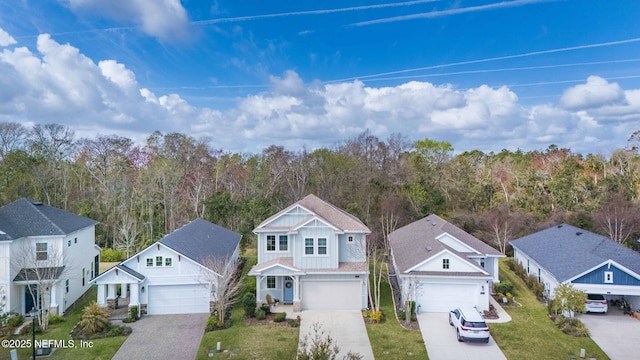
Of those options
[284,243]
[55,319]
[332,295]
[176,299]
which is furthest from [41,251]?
[332,295]

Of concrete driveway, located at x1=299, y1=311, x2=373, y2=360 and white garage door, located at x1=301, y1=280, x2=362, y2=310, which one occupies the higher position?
white garage door, located at x1=301, y1=280, x2=362, y2=310

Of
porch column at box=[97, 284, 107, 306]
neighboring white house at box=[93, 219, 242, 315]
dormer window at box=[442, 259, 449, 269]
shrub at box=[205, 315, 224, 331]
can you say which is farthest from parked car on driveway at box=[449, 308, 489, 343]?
porch column at box=[97, 284, 107, 306]

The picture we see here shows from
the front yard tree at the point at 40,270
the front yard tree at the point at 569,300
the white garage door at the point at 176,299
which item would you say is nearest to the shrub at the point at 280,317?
the white garage door at the point at 176,299

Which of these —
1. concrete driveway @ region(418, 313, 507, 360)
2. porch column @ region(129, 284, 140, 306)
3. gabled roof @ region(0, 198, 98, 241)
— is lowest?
concrete driveway @ region(418, 313, 507, 360)

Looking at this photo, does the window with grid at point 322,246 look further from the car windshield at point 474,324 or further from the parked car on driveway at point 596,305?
the parked car on driveway at point 596,305

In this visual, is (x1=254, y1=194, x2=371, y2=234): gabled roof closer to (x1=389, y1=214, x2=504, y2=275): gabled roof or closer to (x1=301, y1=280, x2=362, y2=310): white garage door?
(x1=301, y1=280, x2=362, y2=310): white garage door

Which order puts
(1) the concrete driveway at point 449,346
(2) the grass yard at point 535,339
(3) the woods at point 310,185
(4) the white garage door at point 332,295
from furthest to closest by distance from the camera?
1. (3) the woods at point 310,185
2. (4) the white garage door at point 332,295
3. (2) the grass yard at point 535,339
4. (1) the concrete driveway at point 449,346

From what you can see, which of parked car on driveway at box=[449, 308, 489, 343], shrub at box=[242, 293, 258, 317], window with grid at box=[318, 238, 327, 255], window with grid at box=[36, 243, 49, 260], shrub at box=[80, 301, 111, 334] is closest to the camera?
parked car on driveway at box=[449, 308, 489, 343]
